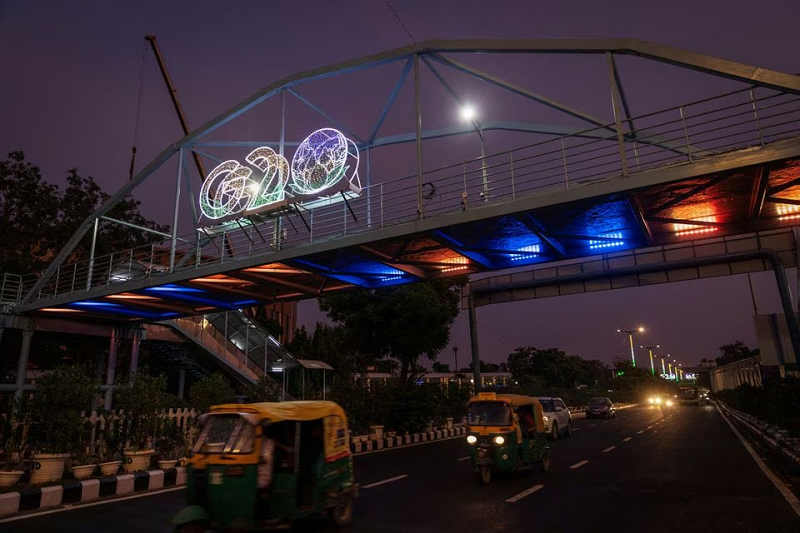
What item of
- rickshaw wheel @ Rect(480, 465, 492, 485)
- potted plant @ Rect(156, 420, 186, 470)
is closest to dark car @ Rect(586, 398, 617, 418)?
rickshaw wheel @ Rect(480, 465, 492, 485)

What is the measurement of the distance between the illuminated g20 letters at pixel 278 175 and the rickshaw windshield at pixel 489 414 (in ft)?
30.4

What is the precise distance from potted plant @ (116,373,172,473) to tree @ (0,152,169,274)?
18072mm

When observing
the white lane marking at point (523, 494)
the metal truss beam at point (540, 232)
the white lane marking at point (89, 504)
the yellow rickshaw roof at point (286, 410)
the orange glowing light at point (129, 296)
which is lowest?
the white lane marking at point (523, 494)

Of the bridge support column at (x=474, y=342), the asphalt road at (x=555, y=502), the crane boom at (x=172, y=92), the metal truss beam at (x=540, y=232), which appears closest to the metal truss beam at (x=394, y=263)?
the metal truss beam at (x=540, y=232)

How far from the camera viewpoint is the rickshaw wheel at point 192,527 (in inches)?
225

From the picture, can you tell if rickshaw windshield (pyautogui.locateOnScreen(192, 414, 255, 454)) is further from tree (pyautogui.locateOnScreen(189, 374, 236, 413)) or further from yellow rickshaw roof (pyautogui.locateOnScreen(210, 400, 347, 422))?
tree (pyautogui.locateOnScreen(189, 374, 236, 413))

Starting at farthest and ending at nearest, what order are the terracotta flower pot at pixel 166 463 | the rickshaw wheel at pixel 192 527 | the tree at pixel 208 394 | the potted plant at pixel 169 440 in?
the tree at pixel 208 394
the potted plant at pixel 169 440
the terracotta flower pot at pixel 166 463
the rickshaw wheel at pixel 192 527

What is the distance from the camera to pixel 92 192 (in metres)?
30.2

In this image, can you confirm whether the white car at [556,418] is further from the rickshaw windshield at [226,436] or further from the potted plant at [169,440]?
the rickshaw windshield at [226,436]

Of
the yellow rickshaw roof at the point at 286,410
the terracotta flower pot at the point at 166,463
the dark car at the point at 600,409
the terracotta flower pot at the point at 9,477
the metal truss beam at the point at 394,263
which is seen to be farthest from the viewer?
the dark car at the point at 600,409

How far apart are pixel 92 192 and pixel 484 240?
85.1 feet

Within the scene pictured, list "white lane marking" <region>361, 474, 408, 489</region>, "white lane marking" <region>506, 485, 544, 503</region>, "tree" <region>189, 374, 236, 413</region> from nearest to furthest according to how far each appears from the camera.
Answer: "white lane marking" <region>506, 485, 544, 503</region> → "white lane marking" <region>361, 474, 408, 489</region> → "tree" <region>189, 374, 236, 413</region>

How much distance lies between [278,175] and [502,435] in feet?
42.0

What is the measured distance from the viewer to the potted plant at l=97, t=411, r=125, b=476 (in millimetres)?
12393
